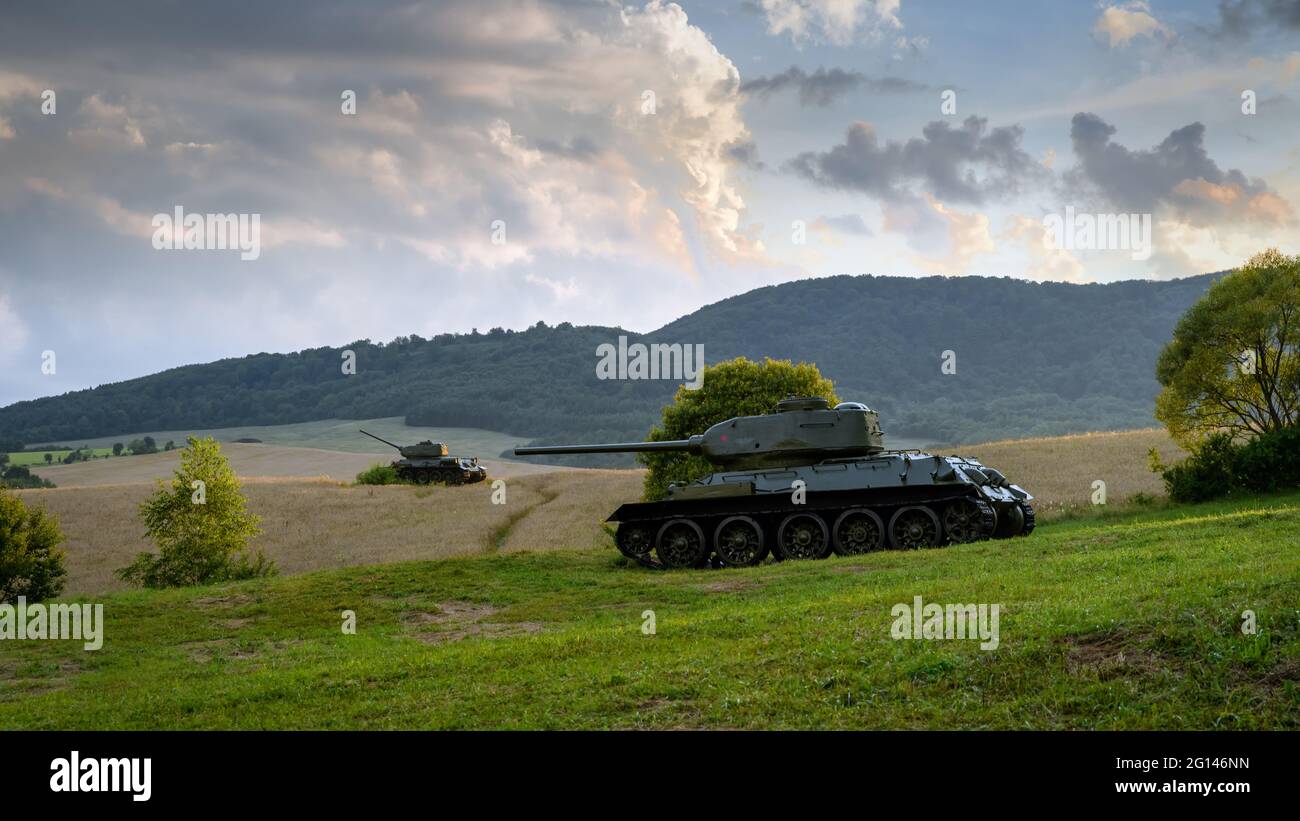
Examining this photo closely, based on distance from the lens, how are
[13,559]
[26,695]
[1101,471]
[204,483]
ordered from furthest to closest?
1. [1101,471]
2. [204,483]
3. [13,559]
4. [26,695]

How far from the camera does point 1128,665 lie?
400 inches

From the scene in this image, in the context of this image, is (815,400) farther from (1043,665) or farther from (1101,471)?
(1101,471)

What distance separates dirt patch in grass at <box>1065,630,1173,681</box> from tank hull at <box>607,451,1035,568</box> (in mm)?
15525

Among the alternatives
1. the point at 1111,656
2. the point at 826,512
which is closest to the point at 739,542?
the point at 826,512

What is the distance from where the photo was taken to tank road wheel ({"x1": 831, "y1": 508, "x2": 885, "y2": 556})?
26906 millimetres

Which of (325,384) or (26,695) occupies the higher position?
(325,384)

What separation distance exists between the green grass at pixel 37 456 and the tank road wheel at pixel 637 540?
100 metres

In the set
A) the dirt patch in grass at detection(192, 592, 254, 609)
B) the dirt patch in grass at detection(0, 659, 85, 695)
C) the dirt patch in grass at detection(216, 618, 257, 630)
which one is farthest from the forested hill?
the dirt patch in grass at detection(0, 659, 85, 695)

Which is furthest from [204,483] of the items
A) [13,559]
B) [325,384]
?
[325,384]

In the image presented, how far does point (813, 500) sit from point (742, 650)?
14.3 m

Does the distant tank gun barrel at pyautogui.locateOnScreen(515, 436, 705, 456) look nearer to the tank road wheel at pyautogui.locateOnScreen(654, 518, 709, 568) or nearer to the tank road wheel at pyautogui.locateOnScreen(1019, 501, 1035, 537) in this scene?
the tank road wheel at pyautogui.locateOnScreen(654, 518, 709, 568)
